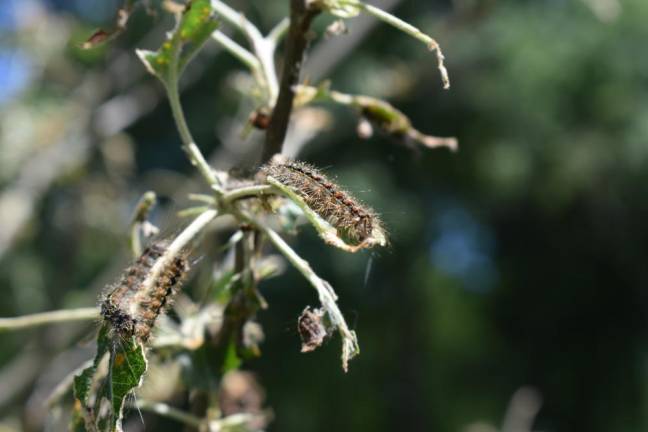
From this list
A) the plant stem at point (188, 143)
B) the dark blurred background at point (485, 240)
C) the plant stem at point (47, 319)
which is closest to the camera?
the plant stem at point (188, 143)

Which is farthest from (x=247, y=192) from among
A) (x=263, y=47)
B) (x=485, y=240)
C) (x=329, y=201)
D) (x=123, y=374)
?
(x=485, y=240)

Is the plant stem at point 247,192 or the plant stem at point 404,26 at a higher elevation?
the plant stem at point 404,26

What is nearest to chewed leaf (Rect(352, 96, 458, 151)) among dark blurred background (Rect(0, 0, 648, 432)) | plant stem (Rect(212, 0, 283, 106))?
plant stem (Rect(212, 0, 283, 106))

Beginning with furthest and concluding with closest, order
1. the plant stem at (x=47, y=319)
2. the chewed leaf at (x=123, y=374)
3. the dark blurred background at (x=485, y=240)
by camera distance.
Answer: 1. the dark blurred background at (x=485, y=240)
2. the plant stem at (x=47, y=319)
3. the chewed leaf at (x=123, y=374)

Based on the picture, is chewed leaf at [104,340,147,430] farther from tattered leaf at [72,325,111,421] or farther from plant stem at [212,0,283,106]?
plant stem at [212,0,283,106]

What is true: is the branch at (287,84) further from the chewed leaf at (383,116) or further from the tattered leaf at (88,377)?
the tattered leaf at (88,377)

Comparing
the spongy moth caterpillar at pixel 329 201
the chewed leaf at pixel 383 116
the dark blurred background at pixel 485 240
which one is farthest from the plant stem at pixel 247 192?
the dark blurred background at pixel 485 240

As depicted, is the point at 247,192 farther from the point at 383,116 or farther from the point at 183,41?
the point at 383,116
